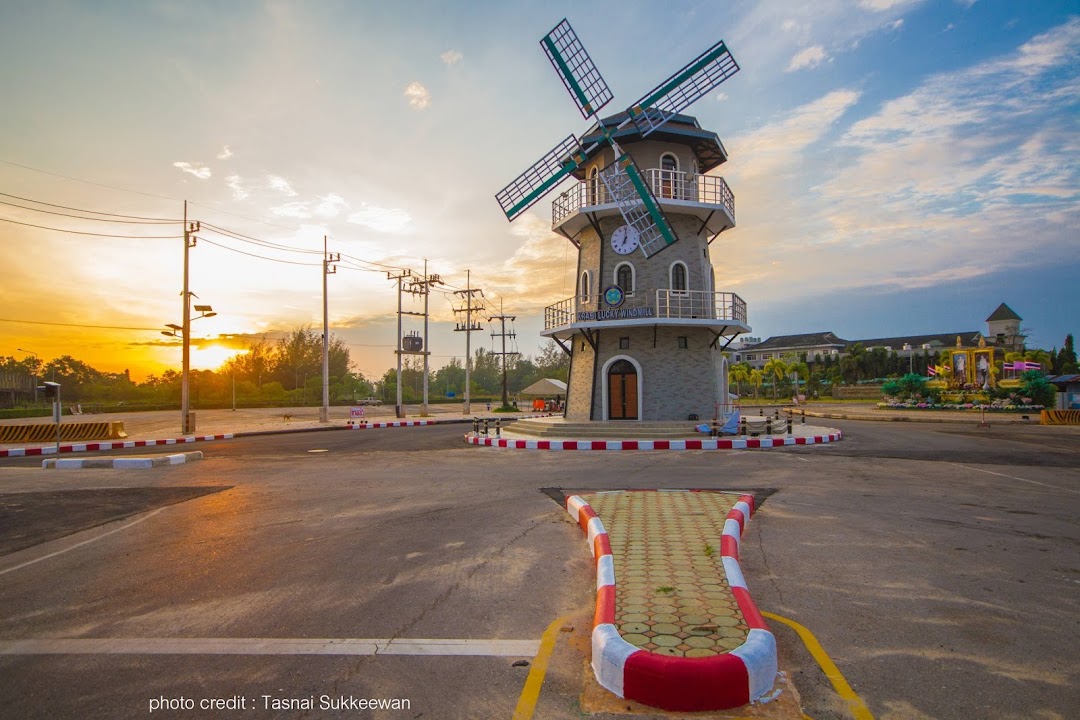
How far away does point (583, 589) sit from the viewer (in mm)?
5191

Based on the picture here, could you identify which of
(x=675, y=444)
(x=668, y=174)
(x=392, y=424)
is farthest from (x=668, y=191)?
(x=392, y=424)

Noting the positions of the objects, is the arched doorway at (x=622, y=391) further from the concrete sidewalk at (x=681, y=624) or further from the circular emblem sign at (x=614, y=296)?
the concrete sidewalk at (x=681, y=624)

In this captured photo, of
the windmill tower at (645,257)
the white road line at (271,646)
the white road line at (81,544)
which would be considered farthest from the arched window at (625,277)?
the white road line at (271,646)

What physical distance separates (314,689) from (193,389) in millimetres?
76604

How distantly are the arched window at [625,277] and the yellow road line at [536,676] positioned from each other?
1985 centimetres

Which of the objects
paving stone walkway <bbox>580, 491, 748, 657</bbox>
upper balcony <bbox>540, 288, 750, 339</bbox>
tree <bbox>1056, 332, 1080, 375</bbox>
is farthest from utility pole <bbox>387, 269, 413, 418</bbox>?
tree <bbox>1056, 332, 1080, 375</bbox>

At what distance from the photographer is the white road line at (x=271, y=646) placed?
3963 mm

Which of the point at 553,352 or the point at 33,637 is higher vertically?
the point at 553,352

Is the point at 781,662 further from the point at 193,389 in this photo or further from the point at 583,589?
the point at 193,389

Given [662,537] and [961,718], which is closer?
[961,718]

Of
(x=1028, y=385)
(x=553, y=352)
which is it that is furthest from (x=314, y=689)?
(x=553, y=352)

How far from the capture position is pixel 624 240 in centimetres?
2330

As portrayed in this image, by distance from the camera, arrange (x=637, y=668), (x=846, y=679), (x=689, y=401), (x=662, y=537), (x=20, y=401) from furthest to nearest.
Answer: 1. (x=20, y=401)
2. (x=689, y=401)
3. (x=662, y=537)
4. (x=846, y=679)
5. (x=637, y=668)

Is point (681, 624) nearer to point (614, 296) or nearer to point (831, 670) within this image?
point (831, 670)
